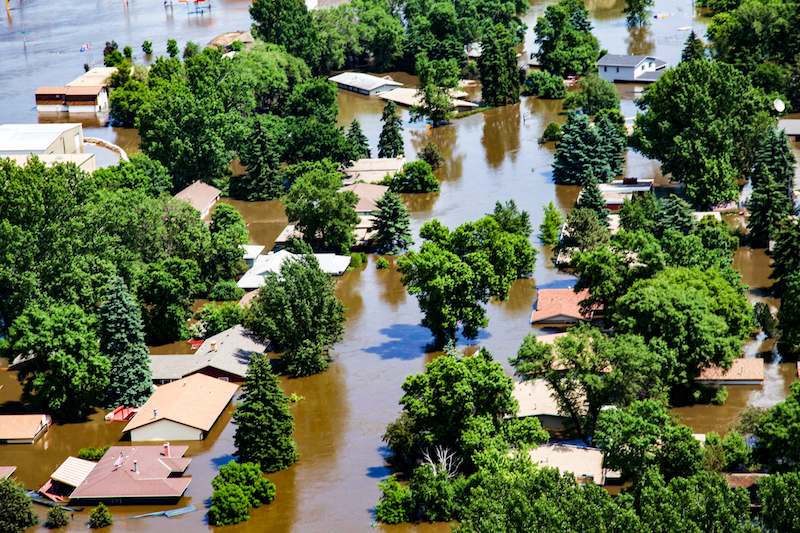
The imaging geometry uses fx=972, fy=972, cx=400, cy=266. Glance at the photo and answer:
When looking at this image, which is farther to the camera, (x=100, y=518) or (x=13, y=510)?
(x=100, y=518)

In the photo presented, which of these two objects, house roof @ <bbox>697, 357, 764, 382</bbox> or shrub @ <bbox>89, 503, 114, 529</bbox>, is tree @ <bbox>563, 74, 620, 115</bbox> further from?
shrub @ <bbox>89, 503, 114, 529</bbox>

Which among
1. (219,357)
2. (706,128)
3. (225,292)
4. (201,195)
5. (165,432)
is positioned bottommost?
(165,432)

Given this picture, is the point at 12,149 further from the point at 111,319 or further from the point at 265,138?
the point at 111,319

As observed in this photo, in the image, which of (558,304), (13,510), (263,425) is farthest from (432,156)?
(13,510)

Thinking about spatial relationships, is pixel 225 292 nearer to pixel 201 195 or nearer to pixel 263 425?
pixel 201 195

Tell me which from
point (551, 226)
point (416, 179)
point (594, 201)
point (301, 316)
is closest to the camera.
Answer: point (301, 316)

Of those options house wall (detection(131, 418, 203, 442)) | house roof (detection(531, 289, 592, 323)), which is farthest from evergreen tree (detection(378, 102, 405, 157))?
house wall (detection(131, 418, 203, 442))

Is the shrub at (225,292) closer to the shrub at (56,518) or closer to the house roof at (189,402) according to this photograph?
the house roof at (189,402)

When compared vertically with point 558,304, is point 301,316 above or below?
above
